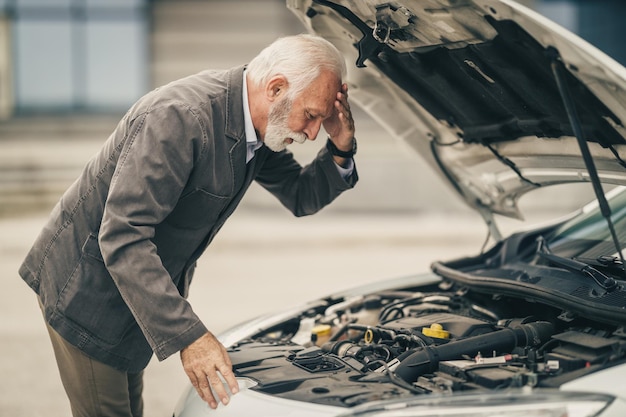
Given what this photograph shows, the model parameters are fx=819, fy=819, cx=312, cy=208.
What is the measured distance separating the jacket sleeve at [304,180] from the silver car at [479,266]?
426 millimetres

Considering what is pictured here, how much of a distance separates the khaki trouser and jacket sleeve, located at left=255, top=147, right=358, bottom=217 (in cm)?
95

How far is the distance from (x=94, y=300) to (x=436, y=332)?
1148 millimetres

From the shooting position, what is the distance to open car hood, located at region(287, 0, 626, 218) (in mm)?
2367

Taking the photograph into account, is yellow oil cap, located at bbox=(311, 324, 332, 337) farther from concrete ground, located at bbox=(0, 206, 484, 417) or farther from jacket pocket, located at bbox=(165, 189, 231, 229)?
concrete ground, located at bbox=(0, 206, 484, 417)

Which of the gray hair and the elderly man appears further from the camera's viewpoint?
the gray hair

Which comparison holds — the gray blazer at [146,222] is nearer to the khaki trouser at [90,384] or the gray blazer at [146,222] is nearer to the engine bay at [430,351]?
the khaki trouser at [90,384]

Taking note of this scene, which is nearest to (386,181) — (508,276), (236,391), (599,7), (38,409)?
(599,7)

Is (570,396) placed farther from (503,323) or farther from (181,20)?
(181,20)

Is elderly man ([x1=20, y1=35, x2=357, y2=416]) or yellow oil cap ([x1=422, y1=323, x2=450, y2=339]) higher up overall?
elderly man ([x1=20, y1=35, x2=357, y2=416])

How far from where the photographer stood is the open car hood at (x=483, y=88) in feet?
7.77

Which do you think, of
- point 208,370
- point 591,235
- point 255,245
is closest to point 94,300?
point 208,370

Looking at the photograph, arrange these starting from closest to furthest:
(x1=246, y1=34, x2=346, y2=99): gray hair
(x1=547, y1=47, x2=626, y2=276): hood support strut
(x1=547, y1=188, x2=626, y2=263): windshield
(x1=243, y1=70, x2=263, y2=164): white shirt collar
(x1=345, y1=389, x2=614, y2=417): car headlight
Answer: (x1=345, y1=389, x2=614, y2=417): car headlight < (x1=547, y1=47, x2=626, y2=276): hood support strut < (x1=246, y1=34, x2=346, y2=99): gray hair < (x1=243, y1=70, x2=263, y2=164): white shirt collar < (x1=547, y1=188, x2=626, y2=263): windshield

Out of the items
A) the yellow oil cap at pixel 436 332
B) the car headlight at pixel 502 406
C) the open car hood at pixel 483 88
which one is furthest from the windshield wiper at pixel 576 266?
the car headlight at pixel 502 406

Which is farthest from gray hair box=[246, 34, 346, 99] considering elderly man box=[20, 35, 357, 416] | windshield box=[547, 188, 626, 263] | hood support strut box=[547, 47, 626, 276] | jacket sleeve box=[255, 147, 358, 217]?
windshield box=[547, 188, 626, 263]
